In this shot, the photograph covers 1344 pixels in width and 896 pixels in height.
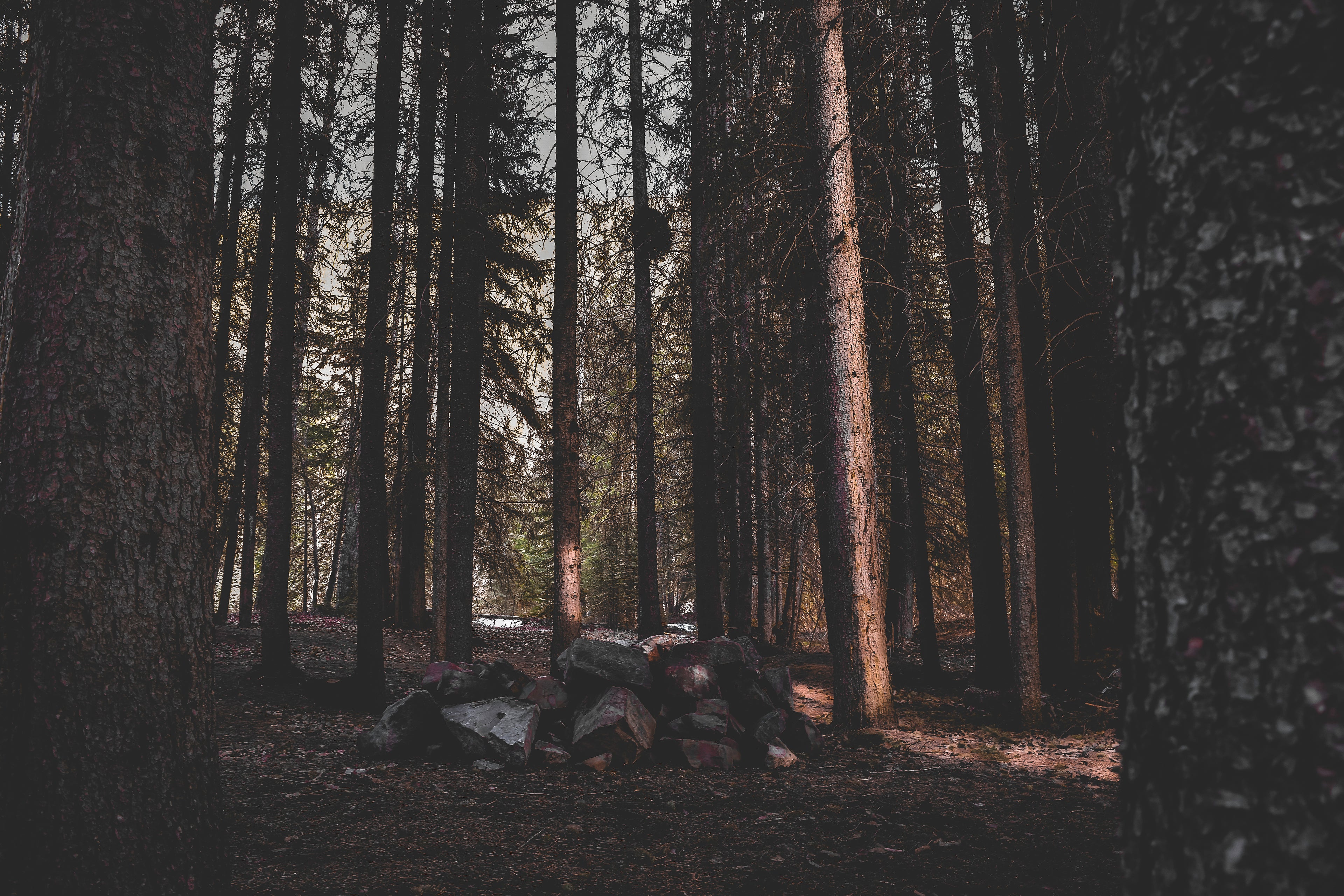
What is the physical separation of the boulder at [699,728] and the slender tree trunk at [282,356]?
230 inches

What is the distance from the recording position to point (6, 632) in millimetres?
2371

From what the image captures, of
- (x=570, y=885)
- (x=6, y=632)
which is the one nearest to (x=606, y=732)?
(x=570, y=885)

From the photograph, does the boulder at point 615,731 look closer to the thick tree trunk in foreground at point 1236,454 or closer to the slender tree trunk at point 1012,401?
the slender tree trunk at point 1012,401

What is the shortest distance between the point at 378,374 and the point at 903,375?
7.70 m

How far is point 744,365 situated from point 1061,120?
6.04 m

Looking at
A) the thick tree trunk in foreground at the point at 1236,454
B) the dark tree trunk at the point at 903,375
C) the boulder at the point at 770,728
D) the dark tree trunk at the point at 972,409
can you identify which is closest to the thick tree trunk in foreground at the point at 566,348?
the boulder at the point at 770,728

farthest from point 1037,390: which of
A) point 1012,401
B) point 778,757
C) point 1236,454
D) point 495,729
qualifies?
point 1236,454

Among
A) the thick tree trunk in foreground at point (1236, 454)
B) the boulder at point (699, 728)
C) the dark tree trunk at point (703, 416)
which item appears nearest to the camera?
the thick tree trunk in foreground at point (1236, 454)

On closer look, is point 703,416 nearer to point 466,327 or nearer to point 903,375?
point 903,375

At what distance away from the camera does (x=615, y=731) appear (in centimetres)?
586

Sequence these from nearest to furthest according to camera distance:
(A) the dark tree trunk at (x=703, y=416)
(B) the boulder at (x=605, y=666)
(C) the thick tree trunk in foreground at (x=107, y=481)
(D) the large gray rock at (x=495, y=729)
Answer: (C) the thick tree trunk in foreground at (x=107, y=481) → (D) the large gray rock at (x=495, y=729) → (B) the boulder at (x=605, y=666) → (A) the dark tree trunk at (x=703, y=416)

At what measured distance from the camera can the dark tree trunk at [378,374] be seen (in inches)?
324

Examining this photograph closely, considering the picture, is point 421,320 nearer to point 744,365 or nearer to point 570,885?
point 744,365

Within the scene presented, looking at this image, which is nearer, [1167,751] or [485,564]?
[1167,751]
